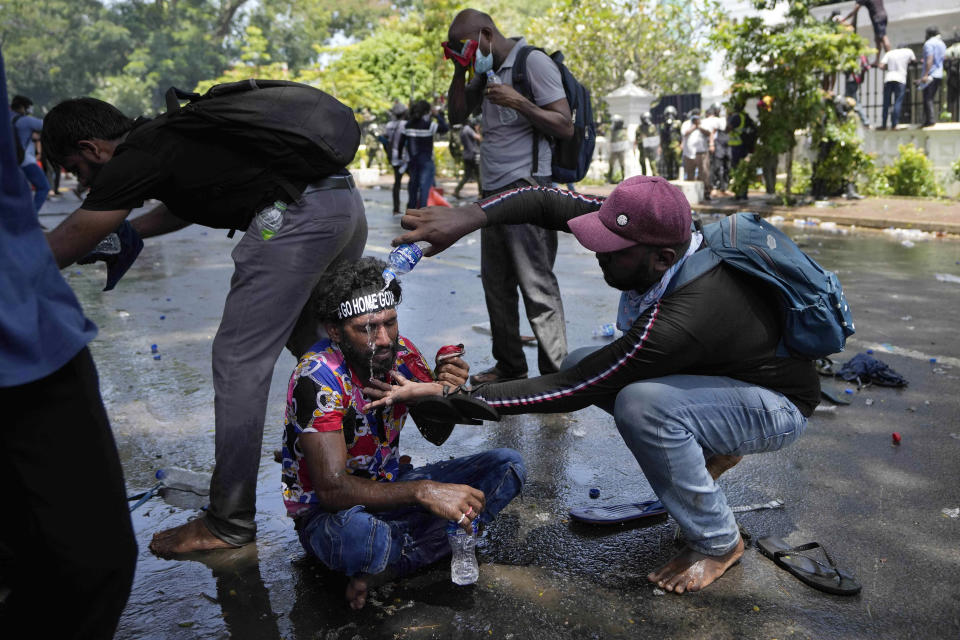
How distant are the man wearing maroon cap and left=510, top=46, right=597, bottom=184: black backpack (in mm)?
2010

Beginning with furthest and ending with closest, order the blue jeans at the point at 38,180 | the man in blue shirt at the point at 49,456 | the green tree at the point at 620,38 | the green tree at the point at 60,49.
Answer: the green tree at the point at 60,49, the green tree at the point at 620,38, the blue jeans at the point at 38,180, the man in blue shirt at the point at 49,456

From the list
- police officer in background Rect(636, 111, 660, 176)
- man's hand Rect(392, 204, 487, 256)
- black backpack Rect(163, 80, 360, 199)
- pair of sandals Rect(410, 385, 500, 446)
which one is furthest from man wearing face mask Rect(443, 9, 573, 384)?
police officer in background Rect(636, 111, 660, 176)

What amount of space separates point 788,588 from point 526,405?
1.06m

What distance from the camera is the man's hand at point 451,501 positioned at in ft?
8.87

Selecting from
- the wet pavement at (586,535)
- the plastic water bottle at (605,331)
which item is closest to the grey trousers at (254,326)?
the wet pavement at (586,535)

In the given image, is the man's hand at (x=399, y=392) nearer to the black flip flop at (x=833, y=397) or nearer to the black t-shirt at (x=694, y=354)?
the black t-shirt at (x=694, y=354)

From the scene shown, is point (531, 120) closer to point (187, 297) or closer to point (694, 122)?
point (187, 297)

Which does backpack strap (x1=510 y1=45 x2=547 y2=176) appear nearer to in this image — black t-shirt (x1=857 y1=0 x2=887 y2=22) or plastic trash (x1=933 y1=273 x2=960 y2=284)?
plastic trash (x1=933 y1=273 x2=960 y2=284)

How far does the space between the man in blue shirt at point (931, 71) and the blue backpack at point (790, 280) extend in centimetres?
1603

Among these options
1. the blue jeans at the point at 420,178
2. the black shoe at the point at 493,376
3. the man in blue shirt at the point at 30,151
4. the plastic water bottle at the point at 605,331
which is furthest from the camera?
the blue jeans at the point at 420,178

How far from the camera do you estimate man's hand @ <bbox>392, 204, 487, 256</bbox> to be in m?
3.17

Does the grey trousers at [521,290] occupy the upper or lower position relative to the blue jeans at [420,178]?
lower

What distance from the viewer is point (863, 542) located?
10.8 ft

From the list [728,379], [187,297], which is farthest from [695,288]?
[187,297]
